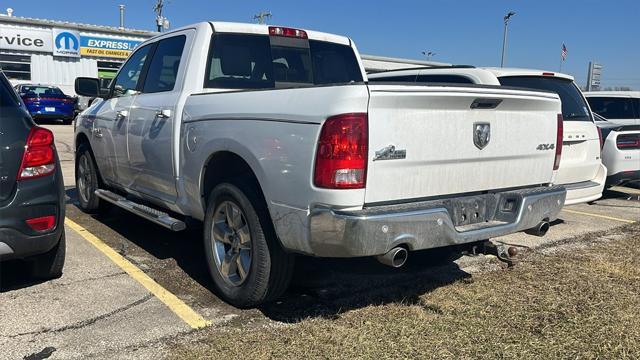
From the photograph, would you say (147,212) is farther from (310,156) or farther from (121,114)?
(310,156)

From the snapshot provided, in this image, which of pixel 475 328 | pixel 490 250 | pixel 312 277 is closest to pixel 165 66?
pixel 312 277

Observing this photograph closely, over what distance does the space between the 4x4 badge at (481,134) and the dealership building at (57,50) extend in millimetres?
27906

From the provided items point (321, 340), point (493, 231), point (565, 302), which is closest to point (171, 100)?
point (321, 340)

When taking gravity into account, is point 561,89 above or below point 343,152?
above

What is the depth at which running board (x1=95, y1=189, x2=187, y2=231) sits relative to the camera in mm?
4246

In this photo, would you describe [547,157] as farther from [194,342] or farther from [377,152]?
[194,342]

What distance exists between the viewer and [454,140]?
3342 mm

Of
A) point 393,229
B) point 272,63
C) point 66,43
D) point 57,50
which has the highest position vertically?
point 66,43

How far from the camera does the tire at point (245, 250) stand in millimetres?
3412

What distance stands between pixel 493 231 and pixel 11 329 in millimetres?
3056

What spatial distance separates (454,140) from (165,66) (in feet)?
9.11

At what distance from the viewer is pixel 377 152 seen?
2.97 metres

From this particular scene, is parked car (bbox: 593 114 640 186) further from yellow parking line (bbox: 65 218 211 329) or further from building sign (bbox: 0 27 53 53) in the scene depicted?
building sign (bbox: 0 27 53 53)

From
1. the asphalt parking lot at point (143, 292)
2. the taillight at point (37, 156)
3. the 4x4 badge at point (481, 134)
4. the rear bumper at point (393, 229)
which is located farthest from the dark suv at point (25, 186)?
the 4x4 badge at point (481, 134)
